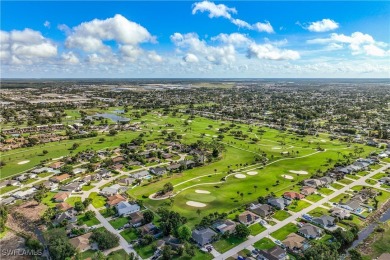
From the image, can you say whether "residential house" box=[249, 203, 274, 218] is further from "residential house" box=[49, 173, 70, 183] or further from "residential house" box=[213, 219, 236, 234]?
"residential house" box=[49, 173, 70, 183]

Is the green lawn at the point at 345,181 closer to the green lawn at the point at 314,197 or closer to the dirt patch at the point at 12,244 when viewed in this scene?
the green lawn at the point at 314,197

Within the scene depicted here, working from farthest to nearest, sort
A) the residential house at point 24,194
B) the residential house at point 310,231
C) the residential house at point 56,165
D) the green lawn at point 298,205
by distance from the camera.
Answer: the residential house at point 56,165, the residential house at point 24,194, the green lawn at point 298,205, the residential house at point 310,231

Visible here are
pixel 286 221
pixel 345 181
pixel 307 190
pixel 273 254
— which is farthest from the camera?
pixel 345 181

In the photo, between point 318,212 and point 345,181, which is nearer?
point 318,212

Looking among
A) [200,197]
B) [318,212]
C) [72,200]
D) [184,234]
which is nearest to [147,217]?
[184,234]

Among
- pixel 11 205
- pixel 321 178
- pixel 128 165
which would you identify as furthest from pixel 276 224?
pixel 11 205

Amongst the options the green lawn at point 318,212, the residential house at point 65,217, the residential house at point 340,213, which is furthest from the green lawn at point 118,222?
the residential house at point 340,213

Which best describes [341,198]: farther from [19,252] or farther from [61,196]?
[19,252]

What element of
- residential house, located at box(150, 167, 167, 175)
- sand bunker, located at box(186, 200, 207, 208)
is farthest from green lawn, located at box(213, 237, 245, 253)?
residential house, located at box(150, 167, 167, 175)
